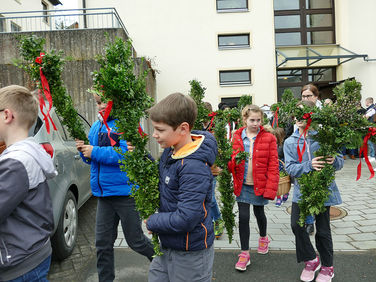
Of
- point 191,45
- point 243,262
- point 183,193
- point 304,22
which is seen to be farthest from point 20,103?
point 304,22

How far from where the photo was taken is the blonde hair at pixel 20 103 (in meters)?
1.76

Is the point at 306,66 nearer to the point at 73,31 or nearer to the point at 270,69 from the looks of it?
the point at 270,69

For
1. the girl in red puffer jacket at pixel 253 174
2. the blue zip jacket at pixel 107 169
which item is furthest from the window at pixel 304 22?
the blue zip jacket at pixel 107 169

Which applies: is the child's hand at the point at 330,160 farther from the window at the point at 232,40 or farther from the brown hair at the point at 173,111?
the window at the point at 232,40

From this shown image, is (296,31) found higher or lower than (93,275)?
higher

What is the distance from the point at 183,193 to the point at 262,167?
78.5 inches

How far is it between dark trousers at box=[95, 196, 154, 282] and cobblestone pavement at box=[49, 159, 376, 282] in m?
0.69

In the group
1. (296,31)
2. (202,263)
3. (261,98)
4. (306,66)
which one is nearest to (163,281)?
(202,263)

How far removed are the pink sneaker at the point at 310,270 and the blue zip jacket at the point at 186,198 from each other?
1.80m

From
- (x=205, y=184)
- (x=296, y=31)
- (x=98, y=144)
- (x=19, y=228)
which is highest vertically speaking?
(x=296, y=31)

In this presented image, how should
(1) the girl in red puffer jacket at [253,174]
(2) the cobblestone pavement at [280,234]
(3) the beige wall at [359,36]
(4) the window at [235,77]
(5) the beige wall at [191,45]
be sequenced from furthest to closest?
(4) the window at [235,77] → (5) the beige wall at [191,45] → (3) the beige wall at [359,36] → (2) the cobblestone pavement at [280,234] → (1) the girl in red puffer jacket at [253,174]

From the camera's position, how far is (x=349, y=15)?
17000 mm

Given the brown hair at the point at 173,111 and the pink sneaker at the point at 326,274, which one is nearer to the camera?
the brown hair at the point at 173,111

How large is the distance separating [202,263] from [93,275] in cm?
196
